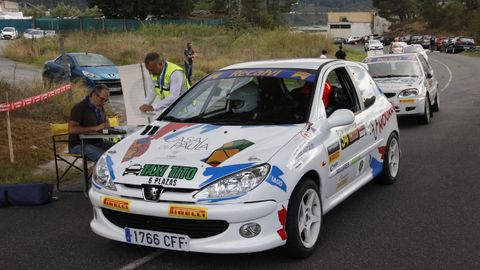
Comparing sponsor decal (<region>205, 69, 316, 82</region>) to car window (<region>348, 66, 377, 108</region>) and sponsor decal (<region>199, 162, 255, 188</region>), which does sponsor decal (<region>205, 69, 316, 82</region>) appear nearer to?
car window (<region>348, 66, 377, 108</region>)

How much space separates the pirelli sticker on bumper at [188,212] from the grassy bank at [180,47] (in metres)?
18.2

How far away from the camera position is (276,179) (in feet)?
13.9

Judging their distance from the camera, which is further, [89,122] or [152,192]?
[89,122]

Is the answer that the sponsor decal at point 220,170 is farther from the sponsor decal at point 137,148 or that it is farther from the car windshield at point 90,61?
the car windshield at point 90,61

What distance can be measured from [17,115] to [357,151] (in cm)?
728

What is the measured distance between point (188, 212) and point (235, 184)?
397 mm

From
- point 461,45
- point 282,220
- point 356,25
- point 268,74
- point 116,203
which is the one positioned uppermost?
point 268,74

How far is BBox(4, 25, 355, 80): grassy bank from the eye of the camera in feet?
91.5

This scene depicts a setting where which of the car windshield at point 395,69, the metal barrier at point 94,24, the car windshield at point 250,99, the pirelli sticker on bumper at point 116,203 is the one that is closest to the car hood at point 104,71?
the car windshield at point 395,69

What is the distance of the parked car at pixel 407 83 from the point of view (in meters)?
11.8

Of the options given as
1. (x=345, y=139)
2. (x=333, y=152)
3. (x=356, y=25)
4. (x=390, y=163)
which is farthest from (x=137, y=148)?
(x=356, y=25)

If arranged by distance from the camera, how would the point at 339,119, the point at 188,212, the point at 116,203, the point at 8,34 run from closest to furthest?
the point at 188,212, the point at 116,203, the point at 339,119, the point at 8,34

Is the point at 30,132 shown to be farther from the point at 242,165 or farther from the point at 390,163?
the point at 242,165

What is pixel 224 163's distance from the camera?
432 centimetres
